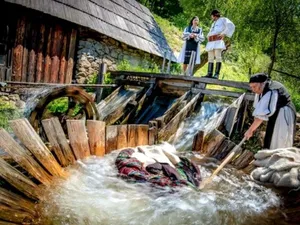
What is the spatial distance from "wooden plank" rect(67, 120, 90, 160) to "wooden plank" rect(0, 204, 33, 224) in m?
1.45

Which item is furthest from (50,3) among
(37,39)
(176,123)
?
(176,123)

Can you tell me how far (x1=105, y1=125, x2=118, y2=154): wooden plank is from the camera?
13.2 ft

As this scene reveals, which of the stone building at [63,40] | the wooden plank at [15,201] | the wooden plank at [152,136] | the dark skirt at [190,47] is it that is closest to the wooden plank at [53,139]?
the wooden plank at [15,201]

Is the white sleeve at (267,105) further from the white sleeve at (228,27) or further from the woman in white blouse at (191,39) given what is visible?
the woman in white blouse at (191,39)

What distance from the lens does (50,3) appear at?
757cm

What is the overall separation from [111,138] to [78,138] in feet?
2.03

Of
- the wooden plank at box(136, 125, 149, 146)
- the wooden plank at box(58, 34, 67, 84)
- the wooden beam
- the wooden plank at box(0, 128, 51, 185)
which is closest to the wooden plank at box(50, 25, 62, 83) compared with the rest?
the wooden plank at box(58, 34, 67, 84)

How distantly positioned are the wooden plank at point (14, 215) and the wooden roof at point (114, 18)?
20.0ft

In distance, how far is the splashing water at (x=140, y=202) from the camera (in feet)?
7.79

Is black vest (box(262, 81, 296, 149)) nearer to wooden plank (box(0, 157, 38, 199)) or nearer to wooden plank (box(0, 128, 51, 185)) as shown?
wooden plank (box(0, 128, 51, 185))

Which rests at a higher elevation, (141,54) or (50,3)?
(50,3)

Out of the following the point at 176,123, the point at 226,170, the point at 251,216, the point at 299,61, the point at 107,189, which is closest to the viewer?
the point at 251,216

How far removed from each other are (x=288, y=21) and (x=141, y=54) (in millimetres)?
5929

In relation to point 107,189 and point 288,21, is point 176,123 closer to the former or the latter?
point 107,189
